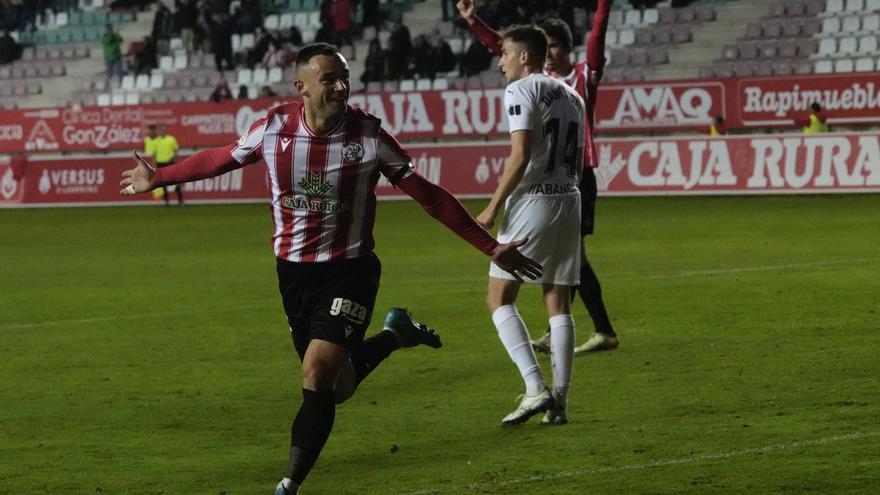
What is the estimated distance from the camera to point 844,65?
31828mm

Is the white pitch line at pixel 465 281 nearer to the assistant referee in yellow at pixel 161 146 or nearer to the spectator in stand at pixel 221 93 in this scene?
the assistant referee in yellow at pixel 161 146

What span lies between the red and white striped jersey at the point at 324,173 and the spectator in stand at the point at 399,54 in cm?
2939

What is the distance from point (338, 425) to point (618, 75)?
26740mm

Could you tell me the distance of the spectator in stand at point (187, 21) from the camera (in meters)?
41.2

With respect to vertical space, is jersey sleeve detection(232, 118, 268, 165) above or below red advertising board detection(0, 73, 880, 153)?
above

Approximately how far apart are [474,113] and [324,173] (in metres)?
27.4

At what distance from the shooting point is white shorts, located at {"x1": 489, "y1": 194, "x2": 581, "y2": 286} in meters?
8.02

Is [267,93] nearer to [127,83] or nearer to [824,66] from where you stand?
[127,83]

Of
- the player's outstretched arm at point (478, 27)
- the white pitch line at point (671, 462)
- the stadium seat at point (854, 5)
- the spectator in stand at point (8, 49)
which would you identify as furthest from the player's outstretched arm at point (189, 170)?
the spectator in stand at point (8, 49)

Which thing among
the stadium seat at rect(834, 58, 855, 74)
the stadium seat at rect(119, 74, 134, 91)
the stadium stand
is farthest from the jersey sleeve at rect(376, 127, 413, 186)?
the stadium seat at rect(119, 74, 134, 91)

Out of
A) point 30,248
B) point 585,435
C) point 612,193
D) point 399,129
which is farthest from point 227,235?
point 585,435

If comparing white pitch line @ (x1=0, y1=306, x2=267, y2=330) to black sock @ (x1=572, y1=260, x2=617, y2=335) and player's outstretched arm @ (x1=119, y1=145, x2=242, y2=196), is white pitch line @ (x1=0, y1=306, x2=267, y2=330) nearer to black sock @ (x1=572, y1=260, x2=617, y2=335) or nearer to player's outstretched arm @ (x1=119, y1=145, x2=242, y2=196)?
black sock @ (x1=572, y1=260, x2=617, y2=335)

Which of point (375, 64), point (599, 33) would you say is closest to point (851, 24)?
point (375, 64)

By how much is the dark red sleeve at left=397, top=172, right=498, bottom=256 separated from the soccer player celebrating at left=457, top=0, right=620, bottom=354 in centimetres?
212
